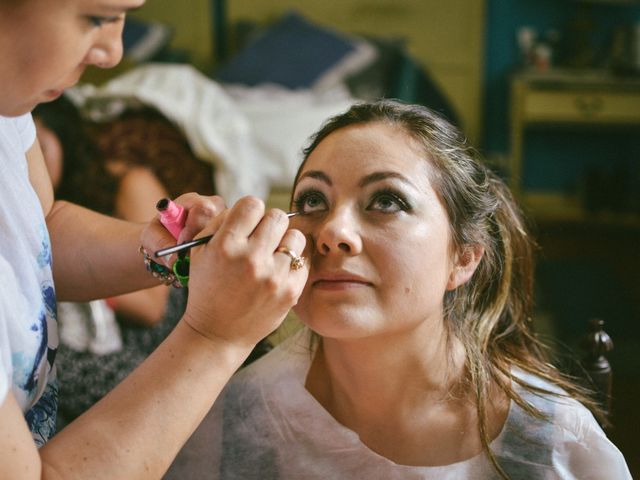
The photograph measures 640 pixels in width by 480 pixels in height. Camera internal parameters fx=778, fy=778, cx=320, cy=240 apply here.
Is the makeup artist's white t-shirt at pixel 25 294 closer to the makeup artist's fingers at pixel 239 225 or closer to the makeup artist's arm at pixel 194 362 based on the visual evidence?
the makeup artist's arm at pixel 194 362

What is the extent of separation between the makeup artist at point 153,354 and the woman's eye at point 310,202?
26 centimetres

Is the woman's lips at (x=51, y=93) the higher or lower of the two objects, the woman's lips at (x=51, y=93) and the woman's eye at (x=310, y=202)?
the higher

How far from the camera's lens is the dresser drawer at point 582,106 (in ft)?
14.7

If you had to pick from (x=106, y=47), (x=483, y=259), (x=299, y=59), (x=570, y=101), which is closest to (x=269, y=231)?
(x=106, y=47)

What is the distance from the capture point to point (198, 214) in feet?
3.41

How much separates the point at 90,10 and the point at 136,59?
160 inches

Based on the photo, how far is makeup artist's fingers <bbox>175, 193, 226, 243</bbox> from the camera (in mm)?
1028

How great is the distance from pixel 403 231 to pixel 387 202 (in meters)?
0.05

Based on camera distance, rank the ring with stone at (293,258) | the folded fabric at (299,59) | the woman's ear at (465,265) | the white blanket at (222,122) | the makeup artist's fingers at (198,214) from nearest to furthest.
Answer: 1. the ring with stone at (293,258)
2. the makeup artist's fingers at (198,214)
3. the woman's ear at (465,265)
4. the white blanket at (222,122)
5. the folded fabric at (299,59)

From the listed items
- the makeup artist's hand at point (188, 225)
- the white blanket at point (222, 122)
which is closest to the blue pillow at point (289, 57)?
the white blanket at point (222, 122)

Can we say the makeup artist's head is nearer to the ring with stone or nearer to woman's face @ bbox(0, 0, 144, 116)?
the ring with stone

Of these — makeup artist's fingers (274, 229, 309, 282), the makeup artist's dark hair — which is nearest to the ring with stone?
makeup artist's fingers (274, 229, 309, 282)

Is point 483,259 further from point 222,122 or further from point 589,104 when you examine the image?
point 589,104

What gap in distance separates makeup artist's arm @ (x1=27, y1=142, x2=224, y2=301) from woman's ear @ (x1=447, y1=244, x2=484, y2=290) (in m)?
0.47
